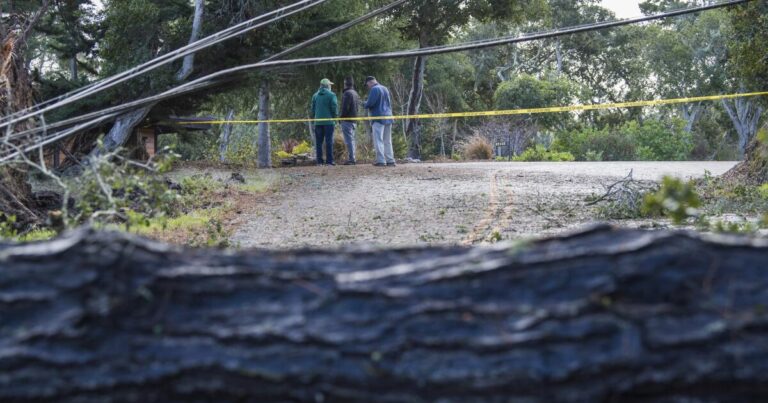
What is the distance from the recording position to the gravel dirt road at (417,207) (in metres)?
9.38

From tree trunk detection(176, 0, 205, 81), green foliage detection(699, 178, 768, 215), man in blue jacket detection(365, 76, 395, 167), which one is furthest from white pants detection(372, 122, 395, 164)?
green foliage detection(699, 178, 768, 215)

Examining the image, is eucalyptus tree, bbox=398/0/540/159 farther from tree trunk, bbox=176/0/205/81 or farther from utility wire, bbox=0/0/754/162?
utility wire, bbox=0/0/754/162

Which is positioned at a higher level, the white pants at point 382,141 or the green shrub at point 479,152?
the white pants at point 382,141

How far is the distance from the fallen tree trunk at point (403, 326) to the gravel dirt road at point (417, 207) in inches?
235

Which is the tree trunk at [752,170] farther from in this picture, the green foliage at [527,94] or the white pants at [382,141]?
the green foliage at [527,94]

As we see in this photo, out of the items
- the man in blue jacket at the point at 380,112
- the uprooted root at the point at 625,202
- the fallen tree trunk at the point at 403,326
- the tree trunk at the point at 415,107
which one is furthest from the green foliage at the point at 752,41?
the fallen tree trunk at the point at 403,326

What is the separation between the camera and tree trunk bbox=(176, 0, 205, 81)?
19703mm

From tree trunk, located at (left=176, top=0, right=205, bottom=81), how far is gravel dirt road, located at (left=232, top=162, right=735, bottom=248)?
295 cm

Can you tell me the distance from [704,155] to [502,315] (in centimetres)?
5168

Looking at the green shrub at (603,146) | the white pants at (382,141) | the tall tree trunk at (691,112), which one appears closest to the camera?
the white pants at (382,141)

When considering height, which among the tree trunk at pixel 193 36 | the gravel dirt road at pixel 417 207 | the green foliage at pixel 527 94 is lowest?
the gravel dirt road at pixel 417 207

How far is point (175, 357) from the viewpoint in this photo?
2426mm

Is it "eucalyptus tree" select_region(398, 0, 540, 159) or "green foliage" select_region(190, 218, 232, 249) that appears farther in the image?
"eucalyptus tree" select_region(398, 0, 540, 159)

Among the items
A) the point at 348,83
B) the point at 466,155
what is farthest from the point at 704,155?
the point at 348,83
